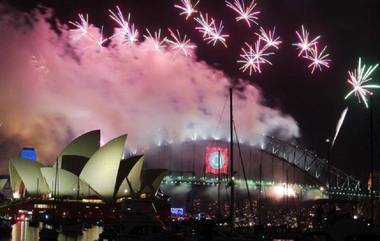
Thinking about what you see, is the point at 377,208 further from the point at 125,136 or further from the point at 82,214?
the point at 82,214

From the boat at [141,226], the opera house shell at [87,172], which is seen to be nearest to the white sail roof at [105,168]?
the opera house shell at [87,172]

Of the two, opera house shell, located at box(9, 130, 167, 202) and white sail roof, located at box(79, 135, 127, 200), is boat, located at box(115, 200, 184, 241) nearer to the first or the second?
white sail roof, located at box(79, 135, 127, 200)

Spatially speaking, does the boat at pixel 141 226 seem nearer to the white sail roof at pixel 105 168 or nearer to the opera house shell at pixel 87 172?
the white sail roof at pixel 105 168

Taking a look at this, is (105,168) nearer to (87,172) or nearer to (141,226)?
(87,172)

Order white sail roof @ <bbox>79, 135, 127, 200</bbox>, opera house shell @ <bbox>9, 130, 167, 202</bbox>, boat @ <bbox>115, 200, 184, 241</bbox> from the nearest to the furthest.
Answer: boat @ <bbox>115, 200, 184, 241</bbox> → white sail roof @ <bbox>79, 135, 127, 200</bbox> → opera house shell @ <bbox>9, 130, 167, 202</bbox>

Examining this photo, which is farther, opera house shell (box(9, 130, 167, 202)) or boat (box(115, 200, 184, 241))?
opera house shell (box(9, 130, 167, 202))

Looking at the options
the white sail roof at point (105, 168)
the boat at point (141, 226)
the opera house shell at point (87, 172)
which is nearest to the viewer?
the boat at point (141, 226)

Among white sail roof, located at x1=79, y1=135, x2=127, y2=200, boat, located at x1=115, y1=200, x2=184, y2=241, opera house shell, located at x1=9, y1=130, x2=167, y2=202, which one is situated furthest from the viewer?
opera house shell, located at x1=9, y1=130, x2=167, y2=202

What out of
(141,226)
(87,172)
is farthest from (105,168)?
Result: (141,226)

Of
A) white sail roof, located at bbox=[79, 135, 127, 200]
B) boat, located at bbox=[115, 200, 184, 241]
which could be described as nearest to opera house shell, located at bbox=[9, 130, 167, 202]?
white sail roof, located at bbox=[79, 135, 127, 200]

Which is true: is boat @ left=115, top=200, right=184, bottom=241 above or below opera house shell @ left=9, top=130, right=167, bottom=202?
below
